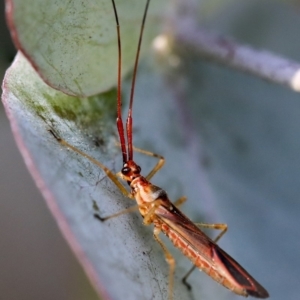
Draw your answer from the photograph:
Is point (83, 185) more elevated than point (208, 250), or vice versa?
point (208, 250)

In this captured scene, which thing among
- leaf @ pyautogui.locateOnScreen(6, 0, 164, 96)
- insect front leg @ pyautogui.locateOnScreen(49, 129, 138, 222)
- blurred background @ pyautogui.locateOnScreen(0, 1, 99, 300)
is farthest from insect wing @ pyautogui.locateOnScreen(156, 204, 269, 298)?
blurred background @ pyautogui.locateOnScreen(0, 1, 99, 300)

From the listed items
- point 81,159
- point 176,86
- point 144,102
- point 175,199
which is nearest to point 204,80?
point 176,86

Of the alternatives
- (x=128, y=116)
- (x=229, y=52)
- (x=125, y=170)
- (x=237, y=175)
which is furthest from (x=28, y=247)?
(x=229, y=52)

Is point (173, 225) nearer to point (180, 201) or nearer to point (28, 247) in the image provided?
point (180, 201)

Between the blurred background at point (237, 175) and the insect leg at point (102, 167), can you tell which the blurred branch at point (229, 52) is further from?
the insect leg at point (102, 167)

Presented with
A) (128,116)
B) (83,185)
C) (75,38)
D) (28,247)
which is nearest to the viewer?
(83,185)
